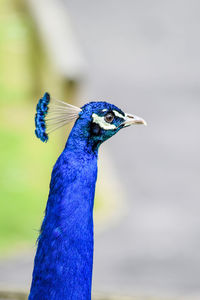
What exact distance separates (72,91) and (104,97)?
6.56ft

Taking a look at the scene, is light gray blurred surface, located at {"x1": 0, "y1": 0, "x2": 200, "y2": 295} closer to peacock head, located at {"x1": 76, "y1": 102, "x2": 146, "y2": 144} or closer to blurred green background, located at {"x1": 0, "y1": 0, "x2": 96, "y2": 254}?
blurred green background, located at {"x1": 0, "y1": 0, "x2": 96, "y2": 254}

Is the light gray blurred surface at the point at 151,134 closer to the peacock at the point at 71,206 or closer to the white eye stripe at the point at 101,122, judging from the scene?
the peacock at the point at 71,206

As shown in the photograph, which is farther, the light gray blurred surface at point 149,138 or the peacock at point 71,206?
the light gray blurred surface at point 149,138

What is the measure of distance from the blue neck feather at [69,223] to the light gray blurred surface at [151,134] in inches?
91.7

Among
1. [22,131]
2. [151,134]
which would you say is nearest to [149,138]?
[151,134]

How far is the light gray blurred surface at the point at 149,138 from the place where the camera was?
186 inches

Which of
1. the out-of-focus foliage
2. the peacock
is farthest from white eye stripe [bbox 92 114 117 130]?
the out-of-focus foliage

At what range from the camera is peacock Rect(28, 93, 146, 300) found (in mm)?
2168

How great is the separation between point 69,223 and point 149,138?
4.73 m

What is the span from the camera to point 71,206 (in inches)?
85.4

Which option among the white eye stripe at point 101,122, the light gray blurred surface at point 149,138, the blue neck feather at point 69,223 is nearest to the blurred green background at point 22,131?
the light gray blurred surface at point 149,138

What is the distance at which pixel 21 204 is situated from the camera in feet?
17.7

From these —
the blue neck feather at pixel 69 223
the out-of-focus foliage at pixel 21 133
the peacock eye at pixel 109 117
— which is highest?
the out-of-focus foliage at pixel 21 133

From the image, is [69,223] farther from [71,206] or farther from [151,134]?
[151,134]
